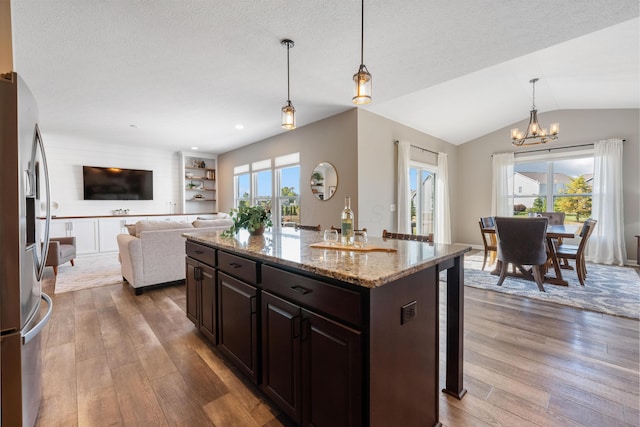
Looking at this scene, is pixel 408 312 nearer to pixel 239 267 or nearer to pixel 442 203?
pixel 239 267

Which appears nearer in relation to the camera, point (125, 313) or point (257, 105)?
point (125, 313)

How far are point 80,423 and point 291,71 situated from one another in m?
3.37

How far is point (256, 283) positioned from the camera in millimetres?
1578

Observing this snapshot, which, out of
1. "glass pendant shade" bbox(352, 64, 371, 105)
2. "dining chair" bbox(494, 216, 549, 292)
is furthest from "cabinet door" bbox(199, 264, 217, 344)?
"dining chair" bbox(494, 216, 549, 292)

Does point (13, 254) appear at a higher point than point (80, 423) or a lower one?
higher

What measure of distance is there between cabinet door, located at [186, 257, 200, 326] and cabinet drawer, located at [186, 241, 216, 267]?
7 centimetres

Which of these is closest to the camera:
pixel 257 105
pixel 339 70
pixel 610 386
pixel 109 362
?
pixel 610 386

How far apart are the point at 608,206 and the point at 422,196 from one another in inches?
132

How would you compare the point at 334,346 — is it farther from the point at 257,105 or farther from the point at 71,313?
the point at 257,105

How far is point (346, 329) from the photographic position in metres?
1.08

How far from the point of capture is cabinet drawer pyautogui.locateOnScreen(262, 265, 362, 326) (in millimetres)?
1060

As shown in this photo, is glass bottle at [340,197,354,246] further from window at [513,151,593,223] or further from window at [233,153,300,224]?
window at [513,151,593,223]

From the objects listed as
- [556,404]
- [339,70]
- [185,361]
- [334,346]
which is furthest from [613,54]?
[185,361]

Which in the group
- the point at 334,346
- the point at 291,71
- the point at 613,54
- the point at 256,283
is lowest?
the point at 334,346
